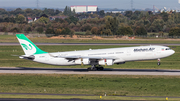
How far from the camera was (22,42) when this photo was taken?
5172cm

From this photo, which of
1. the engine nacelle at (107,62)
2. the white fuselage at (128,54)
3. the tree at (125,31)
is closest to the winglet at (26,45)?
the white fuselage at (128,54)

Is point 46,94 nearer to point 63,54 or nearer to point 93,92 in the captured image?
point 93,92

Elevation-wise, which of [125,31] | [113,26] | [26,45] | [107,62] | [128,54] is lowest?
[125,31]

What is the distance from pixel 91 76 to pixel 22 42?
16240 mm

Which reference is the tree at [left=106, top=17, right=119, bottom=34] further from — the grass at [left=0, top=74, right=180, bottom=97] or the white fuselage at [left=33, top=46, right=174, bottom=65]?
the grass at [left=0, top=74, right=180, bottom=97]

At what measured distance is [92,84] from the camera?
38625mm

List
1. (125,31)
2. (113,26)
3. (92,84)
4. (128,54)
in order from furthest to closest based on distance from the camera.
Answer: (113,26) < (125,31) < (128,54) < (92,84)

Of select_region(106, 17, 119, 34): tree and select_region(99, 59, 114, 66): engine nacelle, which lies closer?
select_region(99, 59, 114, 66): engine nacelle

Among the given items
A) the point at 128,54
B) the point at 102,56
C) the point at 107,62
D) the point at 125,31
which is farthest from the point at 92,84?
the point at 125,31

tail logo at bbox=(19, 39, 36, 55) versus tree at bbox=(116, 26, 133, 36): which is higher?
tail logo at bbox=(19, 39, 36, 55)

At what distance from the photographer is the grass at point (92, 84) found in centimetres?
3372

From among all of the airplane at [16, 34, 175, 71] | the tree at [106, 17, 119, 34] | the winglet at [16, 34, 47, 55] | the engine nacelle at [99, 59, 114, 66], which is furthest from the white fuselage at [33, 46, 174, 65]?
the tree at [106, 17, 119, 34]

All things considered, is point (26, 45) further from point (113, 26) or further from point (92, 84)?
point (113, 26)

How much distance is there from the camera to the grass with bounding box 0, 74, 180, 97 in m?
33.7
